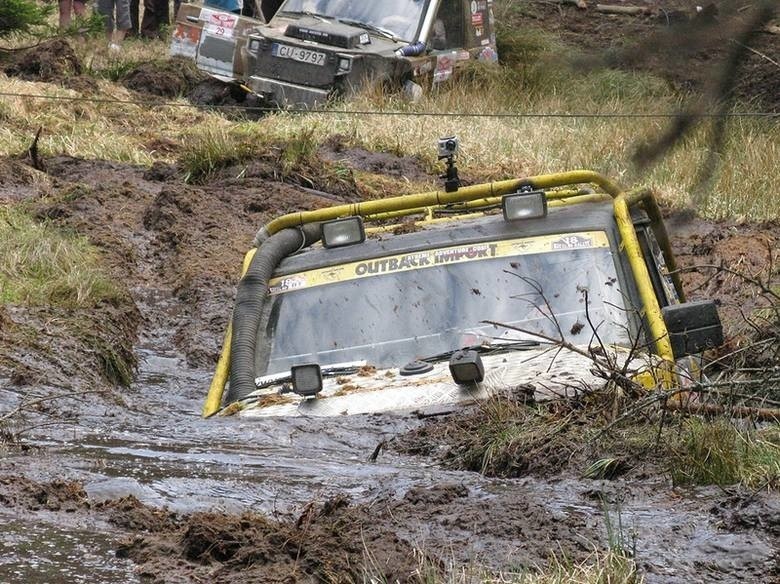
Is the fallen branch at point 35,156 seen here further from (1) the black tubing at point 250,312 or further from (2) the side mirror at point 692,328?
(2) the side mirror at point 692,328

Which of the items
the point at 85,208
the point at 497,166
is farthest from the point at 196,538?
the point at 497,166

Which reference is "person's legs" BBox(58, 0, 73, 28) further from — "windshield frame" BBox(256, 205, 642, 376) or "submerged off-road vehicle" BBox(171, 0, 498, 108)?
"windshield frame" BBox(256, 205, 642, 376)

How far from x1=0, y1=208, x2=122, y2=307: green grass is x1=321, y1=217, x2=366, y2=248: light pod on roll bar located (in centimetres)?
314

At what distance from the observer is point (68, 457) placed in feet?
18.9

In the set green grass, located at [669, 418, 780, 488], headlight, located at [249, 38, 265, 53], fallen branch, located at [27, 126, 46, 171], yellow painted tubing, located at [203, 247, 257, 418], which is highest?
headlight, located at [249, 38, 265, 53]

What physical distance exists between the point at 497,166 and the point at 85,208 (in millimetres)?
4002

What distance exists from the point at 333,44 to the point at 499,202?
1005cm

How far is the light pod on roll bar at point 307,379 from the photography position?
20.0 feet

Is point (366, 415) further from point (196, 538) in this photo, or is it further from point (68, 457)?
point (196, 538)

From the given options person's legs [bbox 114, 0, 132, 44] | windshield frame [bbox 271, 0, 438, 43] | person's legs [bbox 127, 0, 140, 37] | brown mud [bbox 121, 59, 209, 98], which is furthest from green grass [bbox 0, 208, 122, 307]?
person's legs [bbox 127, 0, 140, 37]

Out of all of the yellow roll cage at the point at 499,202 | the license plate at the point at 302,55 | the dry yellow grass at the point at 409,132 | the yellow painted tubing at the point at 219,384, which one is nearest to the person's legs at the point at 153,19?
the dry yellow grass at the point at 409,132

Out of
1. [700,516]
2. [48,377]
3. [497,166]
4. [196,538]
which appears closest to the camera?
[196,538]

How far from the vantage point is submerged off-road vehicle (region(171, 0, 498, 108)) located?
16.9 meters

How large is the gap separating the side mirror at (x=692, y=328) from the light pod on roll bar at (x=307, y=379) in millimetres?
1406
